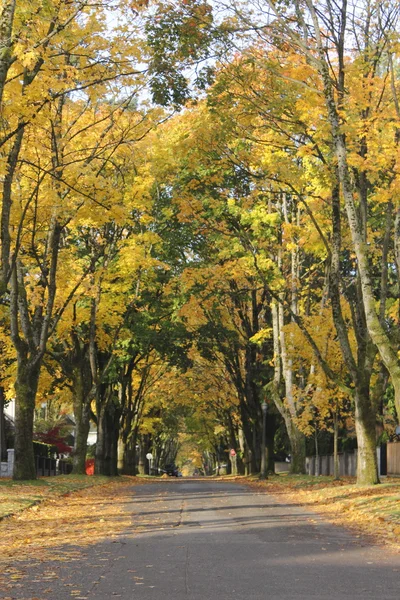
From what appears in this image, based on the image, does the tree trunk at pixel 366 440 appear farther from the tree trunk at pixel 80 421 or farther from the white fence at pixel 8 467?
the white fence at pixel 8 467

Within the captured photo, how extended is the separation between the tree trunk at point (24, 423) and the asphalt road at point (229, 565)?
10874 mm

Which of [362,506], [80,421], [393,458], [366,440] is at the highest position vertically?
[80,421]

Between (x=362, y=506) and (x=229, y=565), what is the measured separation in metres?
9.10

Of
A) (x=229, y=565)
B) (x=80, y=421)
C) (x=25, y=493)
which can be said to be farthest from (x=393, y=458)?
(x=229, y=565)

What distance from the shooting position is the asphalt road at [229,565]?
313 inches

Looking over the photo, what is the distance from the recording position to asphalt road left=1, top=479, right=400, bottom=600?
7961mm

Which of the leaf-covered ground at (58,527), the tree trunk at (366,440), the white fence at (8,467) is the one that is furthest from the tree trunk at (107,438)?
the tree trunk at (366,440)

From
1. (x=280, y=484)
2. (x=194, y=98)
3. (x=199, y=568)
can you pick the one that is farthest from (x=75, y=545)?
(x=280, y=484)

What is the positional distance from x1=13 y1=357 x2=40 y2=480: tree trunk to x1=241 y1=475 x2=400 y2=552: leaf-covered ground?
7688 mm

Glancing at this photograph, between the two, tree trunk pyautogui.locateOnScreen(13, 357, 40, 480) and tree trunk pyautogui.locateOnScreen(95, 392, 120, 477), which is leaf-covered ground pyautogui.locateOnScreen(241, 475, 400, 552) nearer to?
tree trunk pyautogui.locateOnScreen(13, 357, 40, 480)

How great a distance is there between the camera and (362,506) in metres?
18.2

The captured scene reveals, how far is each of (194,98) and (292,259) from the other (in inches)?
570

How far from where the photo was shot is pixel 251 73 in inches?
796

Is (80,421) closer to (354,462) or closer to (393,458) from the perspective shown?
(393,458)
